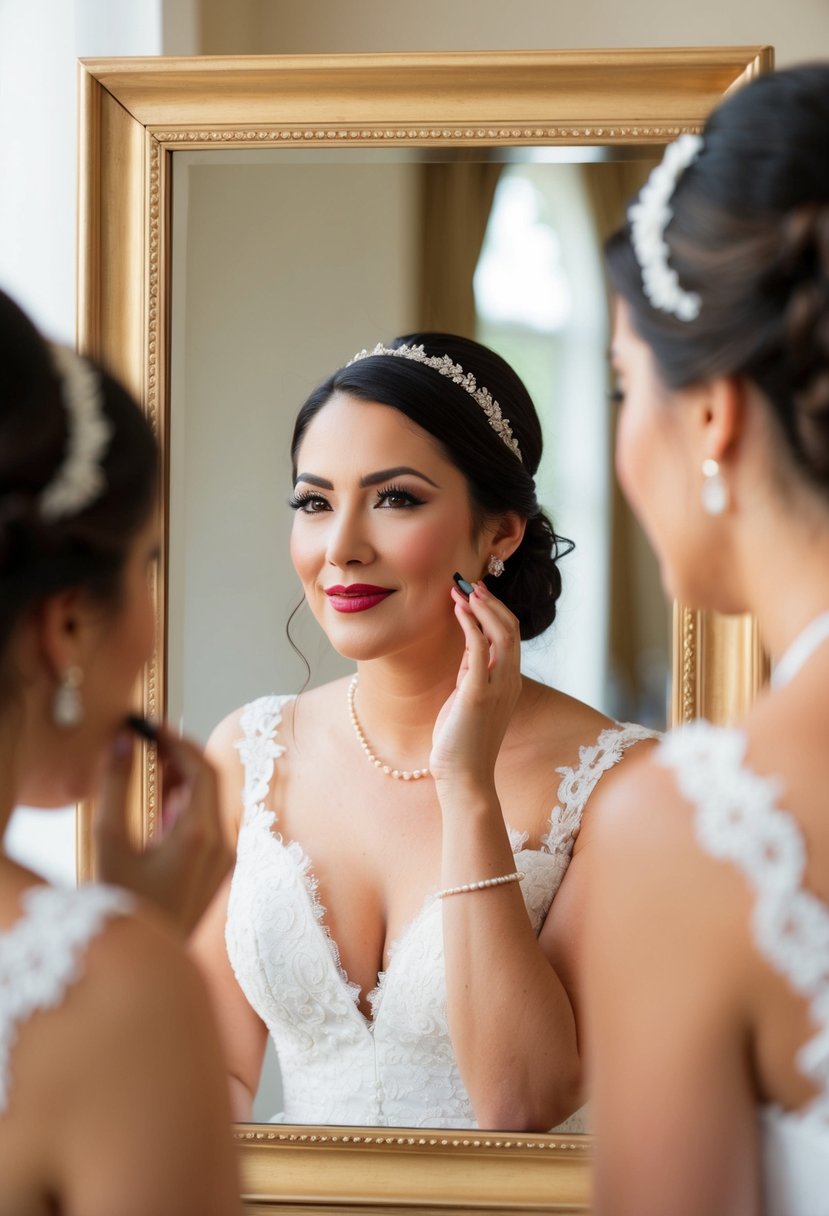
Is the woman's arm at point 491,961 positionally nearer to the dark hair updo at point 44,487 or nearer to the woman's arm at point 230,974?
the woman's arm at point 230,974

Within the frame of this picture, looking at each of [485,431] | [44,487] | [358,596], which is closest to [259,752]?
[358,596]

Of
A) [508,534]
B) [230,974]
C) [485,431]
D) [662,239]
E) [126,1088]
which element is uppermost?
[485,431]

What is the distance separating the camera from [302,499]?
5.68 ft

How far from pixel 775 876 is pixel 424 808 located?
2.85ft

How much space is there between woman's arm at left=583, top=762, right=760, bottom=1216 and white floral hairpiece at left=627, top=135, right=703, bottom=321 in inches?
14.0

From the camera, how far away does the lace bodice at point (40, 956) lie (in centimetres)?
85

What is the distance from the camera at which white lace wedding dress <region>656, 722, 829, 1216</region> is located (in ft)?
2.87

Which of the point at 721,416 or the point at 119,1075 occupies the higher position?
the point at 721,416

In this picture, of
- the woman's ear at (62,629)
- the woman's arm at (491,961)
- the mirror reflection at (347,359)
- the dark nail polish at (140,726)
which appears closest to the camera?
the woman's ear at (62,629)

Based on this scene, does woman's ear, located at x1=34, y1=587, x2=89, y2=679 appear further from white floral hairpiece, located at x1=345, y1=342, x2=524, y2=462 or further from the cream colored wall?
the cream colored wall

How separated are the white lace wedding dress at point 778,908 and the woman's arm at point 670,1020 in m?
0.01

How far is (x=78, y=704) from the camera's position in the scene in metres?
0.99

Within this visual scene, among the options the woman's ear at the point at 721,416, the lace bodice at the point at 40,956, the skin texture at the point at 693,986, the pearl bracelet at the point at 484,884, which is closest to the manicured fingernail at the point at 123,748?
the lace bodice at the point at 40,956

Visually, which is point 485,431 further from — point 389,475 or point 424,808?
point 424,808
